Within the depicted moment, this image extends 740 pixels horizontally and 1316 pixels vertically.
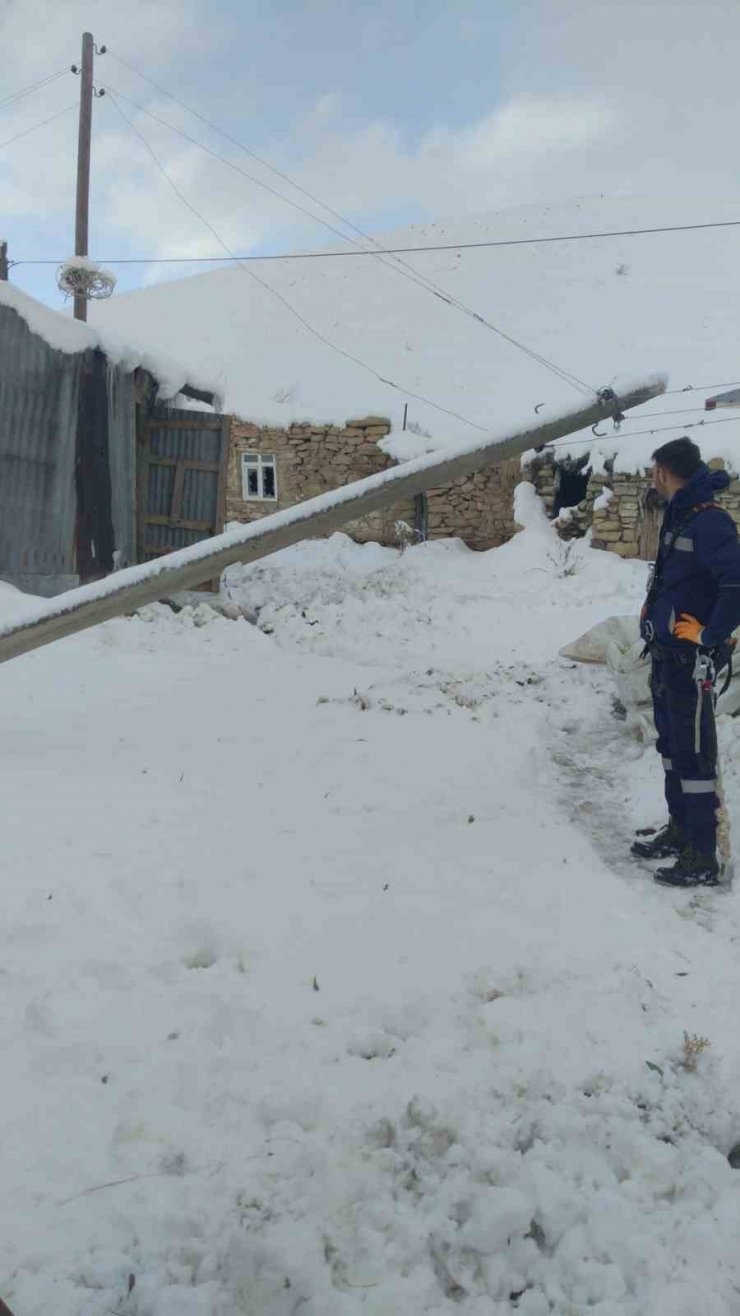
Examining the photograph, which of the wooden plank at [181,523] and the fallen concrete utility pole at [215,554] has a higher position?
the wooden plank at [181,523]

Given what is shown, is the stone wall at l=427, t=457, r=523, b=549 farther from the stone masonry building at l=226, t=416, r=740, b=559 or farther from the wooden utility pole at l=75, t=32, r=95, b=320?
the wooden utility pole at l=75, t=32, r=95, b=320

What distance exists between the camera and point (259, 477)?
17859 mm

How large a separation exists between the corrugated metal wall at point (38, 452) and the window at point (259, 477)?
25.4 feet

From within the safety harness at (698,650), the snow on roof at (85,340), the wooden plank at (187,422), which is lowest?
the safety harness at (698,650)

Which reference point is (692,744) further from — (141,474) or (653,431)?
(653,431)

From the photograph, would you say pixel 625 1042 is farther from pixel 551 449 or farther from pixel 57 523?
pixel 551 449

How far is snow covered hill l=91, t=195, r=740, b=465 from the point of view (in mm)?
20734

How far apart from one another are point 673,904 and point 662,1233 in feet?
5.89

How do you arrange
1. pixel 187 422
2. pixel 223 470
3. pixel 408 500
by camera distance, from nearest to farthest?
1. pixel 187 422
2. pixel 223 470
3. pixel 408 500

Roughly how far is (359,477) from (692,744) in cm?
Result: 1399

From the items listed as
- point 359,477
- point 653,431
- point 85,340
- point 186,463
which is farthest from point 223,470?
point 653,431

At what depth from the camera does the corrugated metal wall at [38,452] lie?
9.12 m

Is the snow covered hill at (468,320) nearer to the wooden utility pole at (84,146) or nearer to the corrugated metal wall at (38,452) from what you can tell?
the wooden utility pole at (84,146)

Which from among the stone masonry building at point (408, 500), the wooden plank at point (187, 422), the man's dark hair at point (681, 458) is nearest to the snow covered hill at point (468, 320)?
the stone masonry building at point (408, 500)
